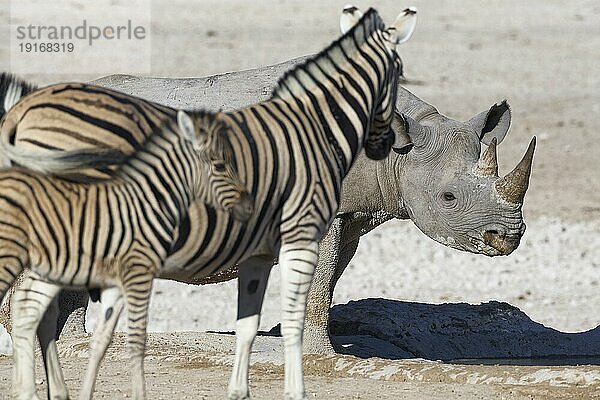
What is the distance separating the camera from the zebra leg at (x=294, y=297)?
593 centimetres

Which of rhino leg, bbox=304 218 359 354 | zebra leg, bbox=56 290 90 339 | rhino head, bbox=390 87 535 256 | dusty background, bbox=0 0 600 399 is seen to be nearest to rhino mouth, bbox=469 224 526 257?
rhino head, bbox=390 87 535 256

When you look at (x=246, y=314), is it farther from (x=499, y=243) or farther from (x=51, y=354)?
(x=499, y=243)

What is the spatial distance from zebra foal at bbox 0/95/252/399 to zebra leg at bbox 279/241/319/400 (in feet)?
1.71

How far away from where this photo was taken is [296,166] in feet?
19.3

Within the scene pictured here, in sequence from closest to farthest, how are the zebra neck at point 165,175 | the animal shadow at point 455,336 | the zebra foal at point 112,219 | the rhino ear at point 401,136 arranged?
the zebra foal at point 112,219 → the zebra neck at point 165,175 → the rhino ear at point 401,136 → the animal shadow at point 455,336

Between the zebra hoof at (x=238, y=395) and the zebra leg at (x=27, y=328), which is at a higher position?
the zebra leg at (x=27, y=328)

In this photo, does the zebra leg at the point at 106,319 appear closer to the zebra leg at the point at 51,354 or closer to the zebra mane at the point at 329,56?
the zebra leg at the point at 51,354

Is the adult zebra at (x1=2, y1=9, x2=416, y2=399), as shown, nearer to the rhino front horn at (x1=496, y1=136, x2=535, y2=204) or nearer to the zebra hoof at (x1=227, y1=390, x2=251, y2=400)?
the zebra hoof at (x1=227, y1=390, x2=251, y2=400)

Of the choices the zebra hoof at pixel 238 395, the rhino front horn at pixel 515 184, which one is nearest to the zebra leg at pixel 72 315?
the rhino front horn at pixel 515 184

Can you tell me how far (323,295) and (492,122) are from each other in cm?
161

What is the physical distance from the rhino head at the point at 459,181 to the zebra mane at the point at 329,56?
5.86 ft

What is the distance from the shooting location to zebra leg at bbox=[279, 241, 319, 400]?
5926mm

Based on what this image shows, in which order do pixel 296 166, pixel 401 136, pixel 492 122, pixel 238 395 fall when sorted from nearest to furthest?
pixel 296 166, pixel 238 395, pixel 401 136, pixel 492 122

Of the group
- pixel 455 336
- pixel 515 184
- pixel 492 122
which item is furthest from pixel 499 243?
pixel 455 336
